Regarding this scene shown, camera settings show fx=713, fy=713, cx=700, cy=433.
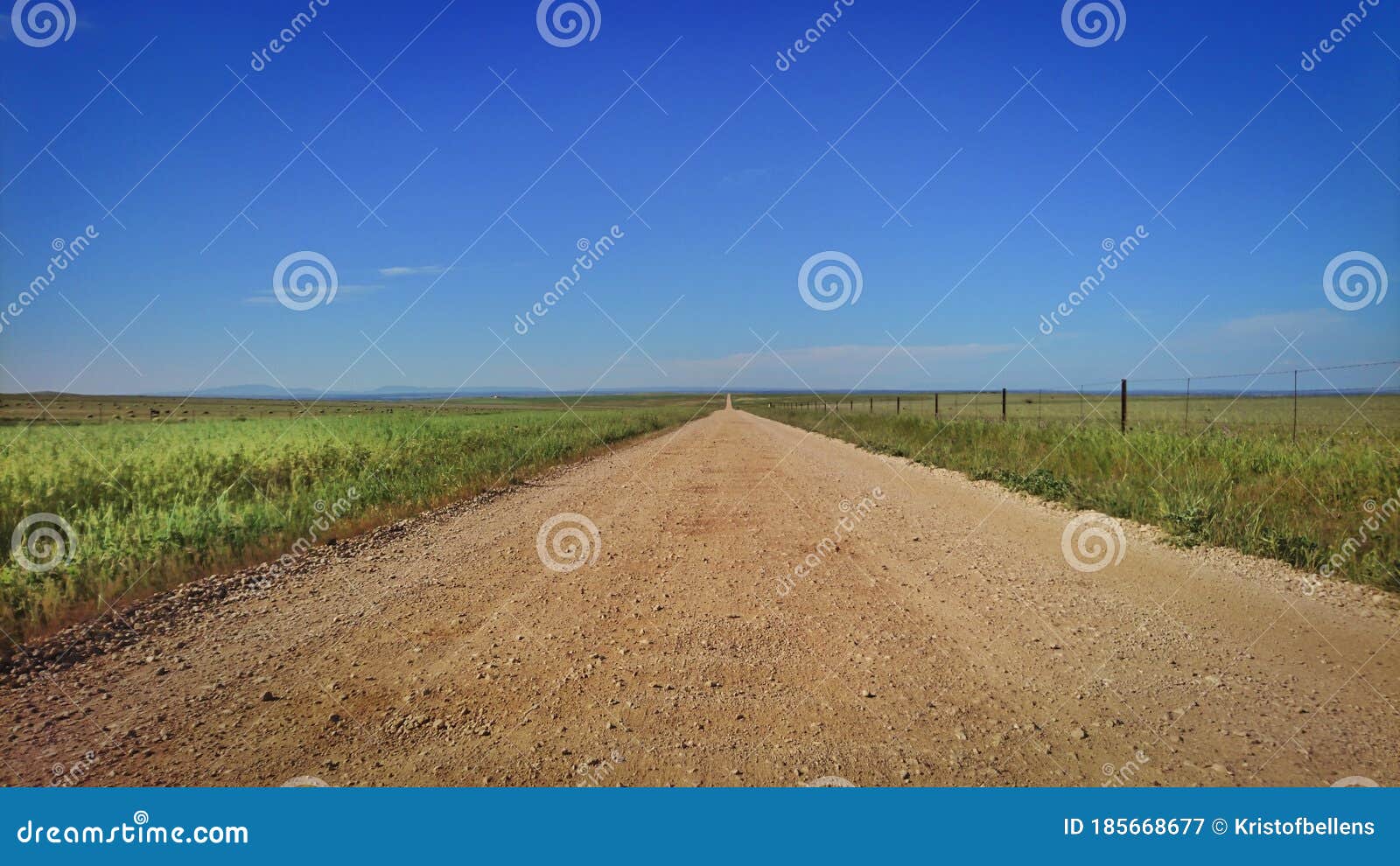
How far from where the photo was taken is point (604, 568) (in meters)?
6.46

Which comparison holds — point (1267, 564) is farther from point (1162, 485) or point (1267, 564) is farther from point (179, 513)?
point (179, 513)

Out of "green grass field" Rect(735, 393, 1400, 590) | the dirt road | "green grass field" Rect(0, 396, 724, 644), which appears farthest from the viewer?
"green grass field" Rect(735, 393, 1400, 590)

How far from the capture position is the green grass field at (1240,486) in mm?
6367

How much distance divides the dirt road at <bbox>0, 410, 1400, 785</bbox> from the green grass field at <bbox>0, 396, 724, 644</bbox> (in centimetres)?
69

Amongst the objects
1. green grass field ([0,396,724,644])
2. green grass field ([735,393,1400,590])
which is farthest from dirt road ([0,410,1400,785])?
green grass field ([0,396,724,644])

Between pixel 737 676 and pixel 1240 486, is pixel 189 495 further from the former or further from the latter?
pixel 1240 486

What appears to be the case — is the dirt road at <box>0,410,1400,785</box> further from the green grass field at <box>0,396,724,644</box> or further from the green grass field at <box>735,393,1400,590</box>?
the green grass field at <box>0,396,724,644</box>

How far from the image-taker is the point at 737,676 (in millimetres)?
3914

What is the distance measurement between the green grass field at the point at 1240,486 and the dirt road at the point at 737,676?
19.6 inches

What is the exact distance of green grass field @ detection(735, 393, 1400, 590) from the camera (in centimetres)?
637

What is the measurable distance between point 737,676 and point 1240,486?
768 centimetres

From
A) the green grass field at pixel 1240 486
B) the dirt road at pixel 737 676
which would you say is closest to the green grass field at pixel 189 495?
the dirt road at pixel 737 676

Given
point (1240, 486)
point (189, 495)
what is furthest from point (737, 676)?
point (189, 495)

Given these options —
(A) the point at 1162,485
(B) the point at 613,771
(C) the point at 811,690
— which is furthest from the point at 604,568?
(A) the point at 1162,485
